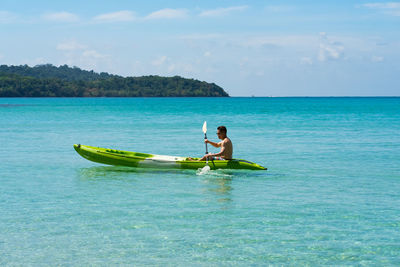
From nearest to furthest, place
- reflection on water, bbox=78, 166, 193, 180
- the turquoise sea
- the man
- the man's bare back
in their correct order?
the turquoise sea → the man → the man's bare back → reflection on water, bbox=78, 166, 193, 180

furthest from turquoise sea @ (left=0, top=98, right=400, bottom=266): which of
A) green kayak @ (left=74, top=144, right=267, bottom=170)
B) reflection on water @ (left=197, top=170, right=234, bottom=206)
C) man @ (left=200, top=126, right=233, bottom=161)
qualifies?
man @ (left=200, top=126, right=233, bottom=161)

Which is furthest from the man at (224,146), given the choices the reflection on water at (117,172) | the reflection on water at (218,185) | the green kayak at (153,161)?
the reflection on water at (117,172)

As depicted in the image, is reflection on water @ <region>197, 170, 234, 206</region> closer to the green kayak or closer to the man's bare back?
the green kayak

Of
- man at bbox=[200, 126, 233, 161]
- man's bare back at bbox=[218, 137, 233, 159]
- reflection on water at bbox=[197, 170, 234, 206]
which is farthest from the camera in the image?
man's bare back at bbox=[218, 137, 233, 159]

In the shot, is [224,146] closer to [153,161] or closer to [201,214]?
[153,161]

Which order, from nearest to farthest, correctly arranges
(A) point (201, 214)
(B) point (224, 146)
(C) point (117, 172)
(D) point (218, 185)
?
1. (A) point (201, 214)
2. (D) point (218, 185)
3. (B) point (224, 146)
4. (C) point (117, 172)

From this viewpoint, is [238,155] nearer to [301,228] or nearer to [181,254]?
[301,228]

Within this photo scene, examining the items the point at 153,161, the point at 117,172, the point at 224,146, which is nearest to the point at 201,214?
the point at 224,146

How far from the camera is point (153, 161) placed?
54.0 feet

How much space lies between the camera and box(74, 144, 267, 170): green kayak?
15.6 m

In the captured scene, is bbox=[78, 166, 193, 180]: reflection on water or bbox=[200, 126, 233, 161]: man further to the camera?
bbox=[78, 166, 193, 180]: reflection on water

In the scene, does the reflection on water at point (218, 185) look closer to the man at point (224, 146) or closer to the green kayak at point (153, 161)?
the green kayak at point (153, 161)

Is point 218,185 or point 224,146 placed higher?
point 224,146

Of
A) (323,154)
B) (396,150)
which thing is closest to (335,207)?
(323,154)
